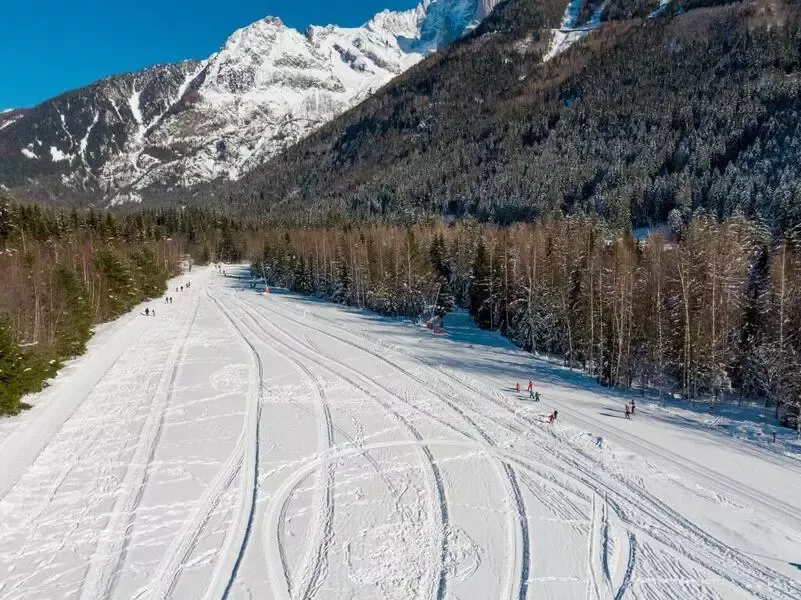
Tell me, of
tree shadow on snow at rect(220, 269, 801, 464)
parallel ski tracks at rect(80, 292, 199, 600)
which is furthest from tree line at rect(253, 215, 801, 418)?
parallel ski tracks at rect(80, 292, 199, 600)

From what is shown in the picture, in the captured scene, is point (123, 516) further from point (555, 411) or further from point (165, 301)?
point (165, 301)

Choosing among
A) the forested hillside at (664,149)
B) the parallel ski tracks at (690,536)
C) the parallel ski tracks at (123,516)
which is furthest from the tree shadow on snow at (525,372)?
the forested hillside at (664,149)

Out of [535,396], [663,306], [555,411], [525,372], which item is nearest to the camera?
[555,411]

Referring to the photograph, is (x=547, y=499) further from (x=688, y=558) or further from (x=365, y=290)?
(x=365, y=290)

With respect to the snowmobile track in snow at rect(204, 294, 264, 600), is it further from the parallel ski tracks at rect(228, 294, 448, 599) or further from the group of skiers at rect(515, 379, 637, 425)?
the group of skiers at rect(515, 379, 637, 425)

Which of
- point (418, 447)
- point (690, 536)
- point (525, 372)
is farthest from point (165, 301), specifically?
point (690, 536)

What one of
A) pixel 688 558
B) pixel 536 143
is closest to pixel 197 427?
pixel 688 558
